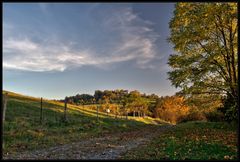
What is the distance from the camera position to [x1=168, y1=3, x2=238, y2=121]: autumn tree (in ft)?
71.8

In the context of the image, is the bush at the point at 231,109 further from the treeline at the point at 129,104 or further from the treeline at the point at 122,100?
the treeline at the point at 122,100

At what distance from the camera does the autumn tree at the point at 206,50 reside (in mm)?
21891

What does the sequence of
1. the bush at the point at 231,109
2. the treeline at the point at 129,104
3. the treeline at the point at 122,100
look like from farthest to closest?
the treeline at the point at 122,100
the treeline at the point at 129,104
the bush at the point at 231,109

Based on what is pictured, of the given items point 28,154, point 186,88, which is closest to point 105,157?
point 28,154

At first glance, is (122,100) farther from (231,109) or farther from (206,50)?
(231,109)

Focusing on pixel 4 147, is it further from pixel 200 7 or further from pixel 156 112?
pixel 156 112

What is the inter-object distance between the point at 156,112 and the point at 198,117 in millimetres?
37231

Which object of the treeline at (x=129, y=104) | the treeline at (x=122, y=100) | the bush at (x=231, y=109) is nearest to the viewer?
the bush at (x=231, y=109)

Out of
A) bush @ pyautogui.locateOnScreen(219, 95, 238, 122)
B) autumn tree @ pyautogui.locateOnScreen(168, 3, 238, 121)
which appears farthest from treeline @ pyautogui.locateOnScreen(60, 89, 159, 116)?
autumn tree @ pyautogui.locateOnScreen(168, 3, 238, 121)

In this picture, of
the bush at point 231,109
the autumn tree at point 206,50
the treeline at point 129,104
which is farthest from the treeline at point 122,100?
the autumn tree at point 206,50

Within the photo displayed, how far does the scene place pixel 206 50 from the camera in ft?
75.2

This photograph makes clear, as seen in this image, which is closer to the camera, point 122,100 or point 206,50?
point 206,50

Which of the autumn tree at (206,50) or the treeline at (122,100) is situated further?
the treeline at (122,100)

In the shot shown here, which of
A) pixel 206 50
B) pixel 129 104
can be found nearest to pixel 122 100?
pixel 129 104
